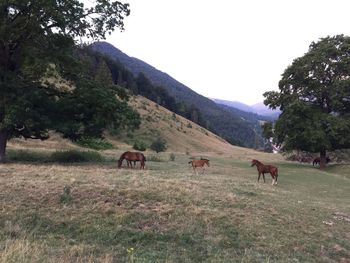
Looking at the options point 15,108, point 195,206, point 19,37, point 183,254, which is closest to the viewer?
point 183,254

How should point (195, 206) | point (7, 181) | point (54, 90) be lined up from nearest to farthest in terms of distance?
1. point (195, 206)
2. point (7, 181)
3. point (54, 90)

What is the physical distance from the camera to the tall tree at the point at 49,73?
2181 centimetres

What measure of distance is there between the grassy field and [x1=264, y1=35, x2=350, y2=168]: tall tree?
2279 cm

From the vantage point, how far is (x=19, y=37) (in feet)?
74.1

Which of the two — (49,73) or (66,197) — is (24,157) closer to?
(49,73)

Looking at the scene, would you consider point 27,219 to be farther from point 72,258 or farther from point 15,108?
point 15,108

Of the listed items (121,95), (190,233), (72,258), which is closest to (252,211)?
(190,233)

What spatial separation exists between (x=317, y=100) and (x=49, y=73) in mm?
26429

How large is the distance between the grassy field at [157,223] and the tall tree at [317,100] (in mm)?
22791

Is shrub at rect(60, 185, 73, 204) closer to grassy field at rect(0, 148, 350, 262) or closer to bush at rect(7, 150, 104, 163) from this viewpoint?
grassy field at rect(0, 148, 350, 262)

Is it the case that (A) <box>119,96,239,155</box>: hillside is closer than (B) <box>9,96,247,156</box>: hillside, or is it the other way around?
(B) <box>9,96,247,156</box>: hillside

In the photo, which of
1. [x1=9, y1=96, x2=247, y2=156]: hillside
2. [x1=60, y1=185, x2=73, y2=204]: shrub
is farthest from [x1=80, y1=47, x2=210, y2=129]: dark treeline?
[x1=60, y1=185, x2=73, y2=204]: shrub

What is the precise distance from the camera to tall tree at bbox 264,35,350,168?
37.0m

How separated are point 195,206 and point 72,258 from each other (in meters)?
5.35
